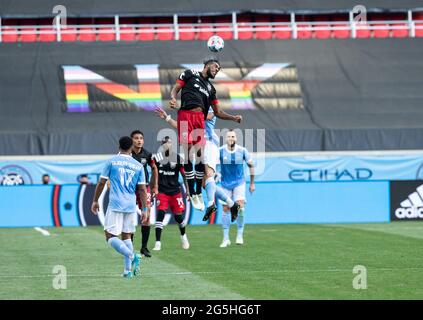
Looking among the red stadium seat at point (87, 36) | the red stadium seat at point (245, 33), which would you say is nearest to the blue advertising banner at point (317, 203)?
the red stadium seat at point (245, 33)

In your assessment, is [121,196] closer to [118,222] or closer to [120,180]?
[120,180]

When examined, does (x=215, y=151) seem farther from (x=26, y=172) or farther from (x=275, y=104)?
(x=275, y=104)

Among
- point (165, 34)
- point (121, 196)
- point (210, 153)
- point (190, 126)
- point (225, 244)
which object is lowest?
point (225, 244)

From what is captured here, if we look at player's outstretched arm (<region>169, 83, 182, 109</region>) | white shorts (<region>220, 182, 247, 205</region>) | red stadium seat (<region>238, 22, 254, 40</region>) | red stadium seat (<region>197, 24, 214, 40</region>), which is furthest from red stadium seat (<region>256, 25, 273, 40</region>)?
player's outstretched arm (<region>169, 83, 182, 109</region>)

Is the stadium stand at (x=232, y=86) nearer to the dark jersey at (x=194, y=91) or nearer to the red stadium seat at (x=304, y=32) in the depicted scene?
the red stadium seat at (x=304, y=32)

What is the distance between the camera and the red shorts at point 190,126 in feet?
51.1

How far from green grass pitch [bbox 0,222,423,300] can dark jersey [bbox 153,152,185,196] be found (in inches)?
48.0

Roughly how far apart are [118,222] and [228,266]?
2.46m

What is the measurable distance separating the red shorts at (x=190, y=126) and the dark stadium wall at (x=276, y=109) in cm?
2170

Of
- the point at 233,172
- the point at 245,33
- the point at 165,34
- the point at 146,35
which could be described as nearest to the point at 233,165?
the point at 233,172

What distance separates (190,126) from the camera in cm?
1559

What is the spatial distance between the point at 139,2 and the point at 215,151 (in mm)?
28188

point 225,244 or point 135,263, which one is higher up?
point 135,263

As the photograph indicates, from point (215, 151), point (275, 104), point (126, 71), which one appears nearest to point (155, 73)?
point (126, 71)
